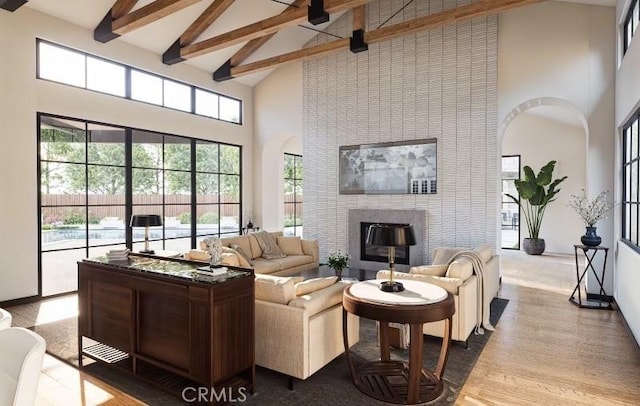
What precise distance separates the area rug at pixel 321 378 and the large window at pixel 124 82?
3.82m

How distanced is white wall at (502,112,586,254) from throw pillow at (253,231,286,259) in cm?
701

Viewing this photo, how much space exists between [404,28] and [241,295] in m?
5.01

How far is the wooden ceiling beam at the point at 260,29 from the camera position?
17.0 feet

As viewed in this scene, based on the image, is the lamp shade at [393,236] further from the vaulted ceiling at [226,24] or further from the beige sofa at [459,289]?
the vaulted ceiling at [226,24]

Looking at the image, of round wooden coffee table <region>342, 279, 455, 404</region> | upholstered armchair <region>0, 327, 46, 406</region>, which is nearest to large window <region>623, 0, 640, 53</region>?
round wooden coffee table <region>342, 279, 455, 404</region>

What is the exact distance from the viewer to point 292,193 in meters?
11.3

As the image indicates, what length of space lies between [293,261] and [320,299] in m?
Result: 3.33

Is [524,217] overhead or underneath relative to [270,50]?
underneath

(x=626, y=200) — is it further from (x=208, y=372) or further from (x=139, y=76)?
(x=139, y=76)

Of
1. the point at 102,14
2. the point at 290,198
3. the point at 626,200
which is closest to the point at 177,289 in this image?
the point at 102,14

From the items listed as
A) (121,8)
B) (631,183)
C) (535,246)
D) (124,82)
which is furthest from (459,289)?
(535,246)

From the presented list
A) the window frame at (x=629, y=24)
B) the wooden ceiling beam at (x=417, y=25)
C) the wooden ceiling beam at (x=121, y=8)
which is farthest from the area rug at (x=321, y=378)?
the wooden ceiling beam at (x=121, y=8)

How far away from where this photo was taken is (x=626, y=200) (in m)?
5.00

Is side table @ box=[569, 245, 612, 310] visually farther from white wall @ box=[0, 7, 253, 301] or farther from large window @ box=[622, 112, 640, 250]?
white wall @ box=[0, 7, 253, 301]
